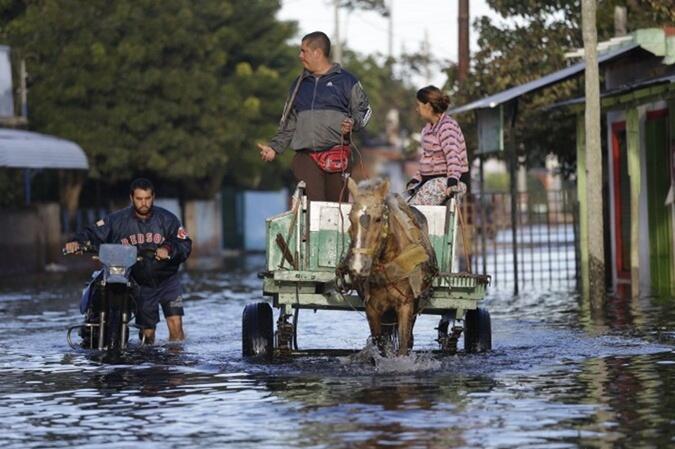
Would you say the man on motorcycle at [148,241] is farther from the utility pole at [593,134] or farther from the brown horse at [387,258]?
the utility pole at [593,134]

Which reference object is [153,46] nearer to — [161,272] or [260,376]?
[161,272]

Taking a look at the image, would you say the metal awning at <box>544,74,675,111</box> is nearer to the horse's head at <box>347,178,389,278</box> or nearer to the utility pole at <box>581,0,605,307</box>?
the utility pole at <box>581,0,605,307</box>

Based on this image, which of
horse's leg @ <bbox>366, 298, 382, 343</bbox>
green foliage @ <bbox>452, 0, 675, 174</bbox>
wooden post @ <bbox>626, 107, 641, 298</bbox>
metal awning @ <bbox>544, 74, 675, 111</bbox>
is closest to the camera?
horse's leg @ <bbox>366, 298, 382, 343</bbox>

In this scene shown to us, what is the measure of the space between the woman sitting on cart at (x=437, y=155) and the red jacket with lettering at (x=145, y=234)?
238 centimetres

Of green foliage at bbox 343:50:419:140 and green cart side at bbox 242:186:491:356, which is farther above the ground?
green foliage at bbox 343:50:419:140

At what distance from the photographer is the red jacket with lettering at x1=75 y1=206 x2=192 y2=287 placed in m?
16.1

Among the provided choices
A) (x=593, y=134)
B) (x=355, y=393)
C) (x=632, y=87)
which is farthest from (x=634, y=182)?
(x=355, y=393)

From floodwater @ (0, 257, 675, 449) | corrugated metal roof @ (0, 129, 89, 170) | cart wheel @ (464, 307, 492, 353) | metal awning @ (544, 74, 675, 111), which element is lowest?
floodwater @ (0, 257, 675, 449)

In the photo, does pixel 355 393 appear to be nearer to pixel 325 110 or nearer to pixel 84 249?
pixel 325 110

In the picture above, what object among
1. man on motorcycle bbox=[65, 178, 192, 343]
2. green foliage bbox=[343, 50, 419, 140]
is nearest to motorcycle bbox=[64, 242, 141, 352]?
man on motorcycle bbox=[65, 178, 192, 343]

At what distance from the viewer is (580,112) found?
26.9 meters

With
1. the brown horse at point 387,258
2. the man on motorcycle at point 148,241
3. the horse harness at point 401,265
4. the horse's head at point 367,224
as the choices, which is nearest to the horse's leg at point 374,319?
the brown horse at point 387,258

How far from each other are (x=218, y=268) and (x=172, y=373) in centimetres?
2649

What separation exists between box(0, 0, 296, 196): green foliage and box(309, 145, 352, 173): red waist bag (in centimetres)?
2933
